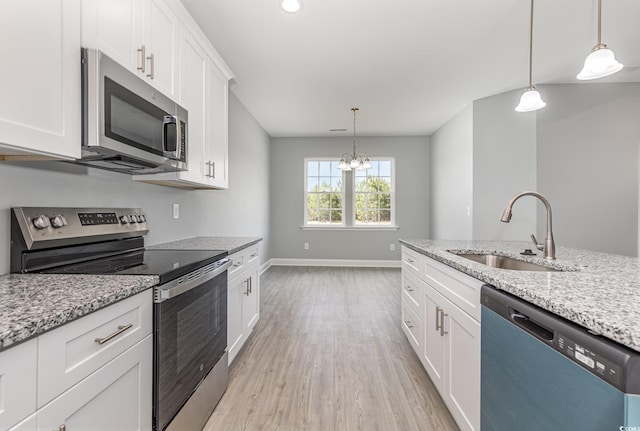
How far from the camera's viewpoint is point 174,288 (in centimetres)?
126

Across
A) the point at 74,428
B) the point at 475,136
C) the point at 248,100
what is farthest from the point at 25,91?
the point at 475,136

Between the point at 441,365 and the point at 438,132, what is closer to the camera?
the point at 441,365

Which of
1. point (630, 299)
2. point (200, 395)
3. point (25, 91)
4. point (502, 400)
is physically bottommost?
point (200, 395)

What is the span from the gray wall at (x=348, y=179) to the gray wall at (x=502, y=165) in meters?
1.96

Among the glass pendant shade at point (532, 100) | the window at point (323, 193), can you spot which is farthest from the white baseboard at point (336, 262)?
the glass pendant shade at point (532, 100)

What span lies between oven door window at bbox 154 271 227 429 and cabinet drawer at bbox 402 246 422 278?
1.40 m

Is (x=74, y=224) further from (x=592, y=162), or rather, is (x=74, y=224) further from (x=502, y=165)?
(x=592, y=162)

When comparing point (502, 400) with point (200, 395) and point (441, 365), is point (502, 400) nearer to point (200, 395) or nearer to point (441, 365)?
point (441, 365)

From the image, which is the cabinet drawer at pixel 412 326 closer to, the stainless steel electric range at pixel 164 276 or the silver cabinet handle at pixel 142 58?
the stainless steel electric range at pixel 164 276

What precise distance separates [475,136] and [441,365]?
3402 millimetres

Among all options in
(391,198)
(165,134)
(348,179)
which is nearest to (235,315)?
(165,134)

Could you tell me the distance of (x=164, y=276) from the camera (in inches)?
48.8

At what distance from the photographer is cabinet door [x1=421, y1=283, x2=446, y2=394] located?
5.69 ft

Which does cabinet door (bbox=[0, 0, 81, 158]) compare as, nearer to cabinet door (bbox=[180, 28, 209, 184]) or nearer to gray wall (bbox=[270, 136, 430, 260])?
cabinet door (bbox=[180, 28, 209, 184])
